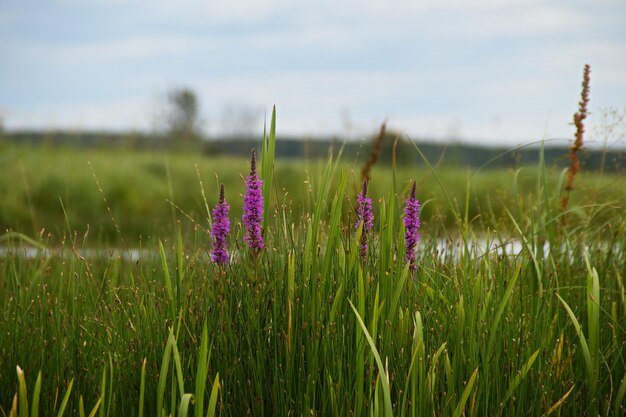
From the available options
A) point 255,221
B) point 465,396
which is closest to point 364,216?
point 255,221

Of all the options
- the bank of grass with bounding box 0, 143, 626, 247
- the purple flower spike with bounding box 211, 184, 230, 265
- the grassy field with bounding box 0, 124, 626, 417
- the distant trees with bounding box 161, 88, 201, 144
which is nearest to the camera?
the grassy field with bounding box 0, 124, 626, 417

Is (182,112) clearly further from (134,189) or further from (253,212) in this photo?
(253,212)

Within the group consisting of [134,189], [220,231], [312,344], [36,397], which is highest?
[220,231]

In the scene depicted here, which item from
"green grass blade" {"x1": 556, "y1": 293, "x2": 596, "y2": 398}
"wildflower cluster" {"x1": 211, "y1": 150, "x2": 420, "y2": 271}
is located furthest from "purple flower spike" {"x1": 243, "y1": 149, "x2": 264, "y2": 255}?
"green grass blade" {"x1": 556, "y1": 293, "x2": 596, "y2": 398}

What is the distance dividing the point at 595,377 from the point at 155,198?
8926mm

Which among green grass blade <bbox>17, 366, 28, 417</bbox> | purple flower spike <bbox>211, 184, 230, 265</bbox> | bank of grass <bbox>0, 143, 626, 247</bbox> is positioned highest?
purple flower spike <bbox>211, 184, 230, 265</bbox>

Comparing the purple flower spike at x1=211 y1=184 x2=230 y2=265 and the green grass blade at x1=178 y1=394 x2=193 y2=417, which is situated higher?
the purple flower spike at x1=211 y1=184 x2=230 y2=265

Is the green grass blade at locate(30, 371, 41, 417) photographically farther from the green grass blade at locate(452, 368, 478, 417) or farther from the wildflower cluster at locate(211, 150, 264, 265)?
the green grass blade at locate(452, 368, 478, 417)

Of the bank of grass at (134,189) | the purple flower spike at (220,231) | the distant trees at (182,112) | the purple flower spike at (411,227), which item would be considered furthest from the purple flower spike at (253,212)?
the distant trees at (182,112)

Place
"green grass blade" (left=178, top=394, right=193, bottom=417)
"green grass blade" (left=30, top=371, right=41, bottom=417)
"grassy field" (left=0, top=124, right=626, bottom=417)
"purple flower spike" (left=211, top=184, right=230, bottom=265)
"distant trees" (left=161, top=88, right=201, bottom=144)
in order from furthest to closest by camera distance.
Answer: "distant trees" (left=161, top=88, right=201, bottom=144), "purple flower spike" (left=211, top=184, right=230, bottom=265), "grassy field" (left=0, top=124, right=626, bottom=417), "green grass blade" (left=30, top=371, right=41, bottom=417), "green grass blade" (left=178, top=394, right=193, bottom=417)

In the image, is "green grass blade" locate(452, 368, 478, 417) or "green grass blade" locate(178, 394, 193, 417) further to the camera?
"green grass blade" locate(452, 368, 478, 417)

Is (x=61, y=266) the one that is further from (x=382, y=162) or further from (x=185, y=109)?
(x=185, y=109)

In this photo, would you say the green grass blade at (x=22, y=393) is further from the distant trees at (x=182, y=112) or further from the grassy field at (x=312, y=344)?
the distant trees at (x=182, y=112)

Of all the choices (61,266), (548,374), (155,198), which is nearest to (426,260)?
(548,374)
